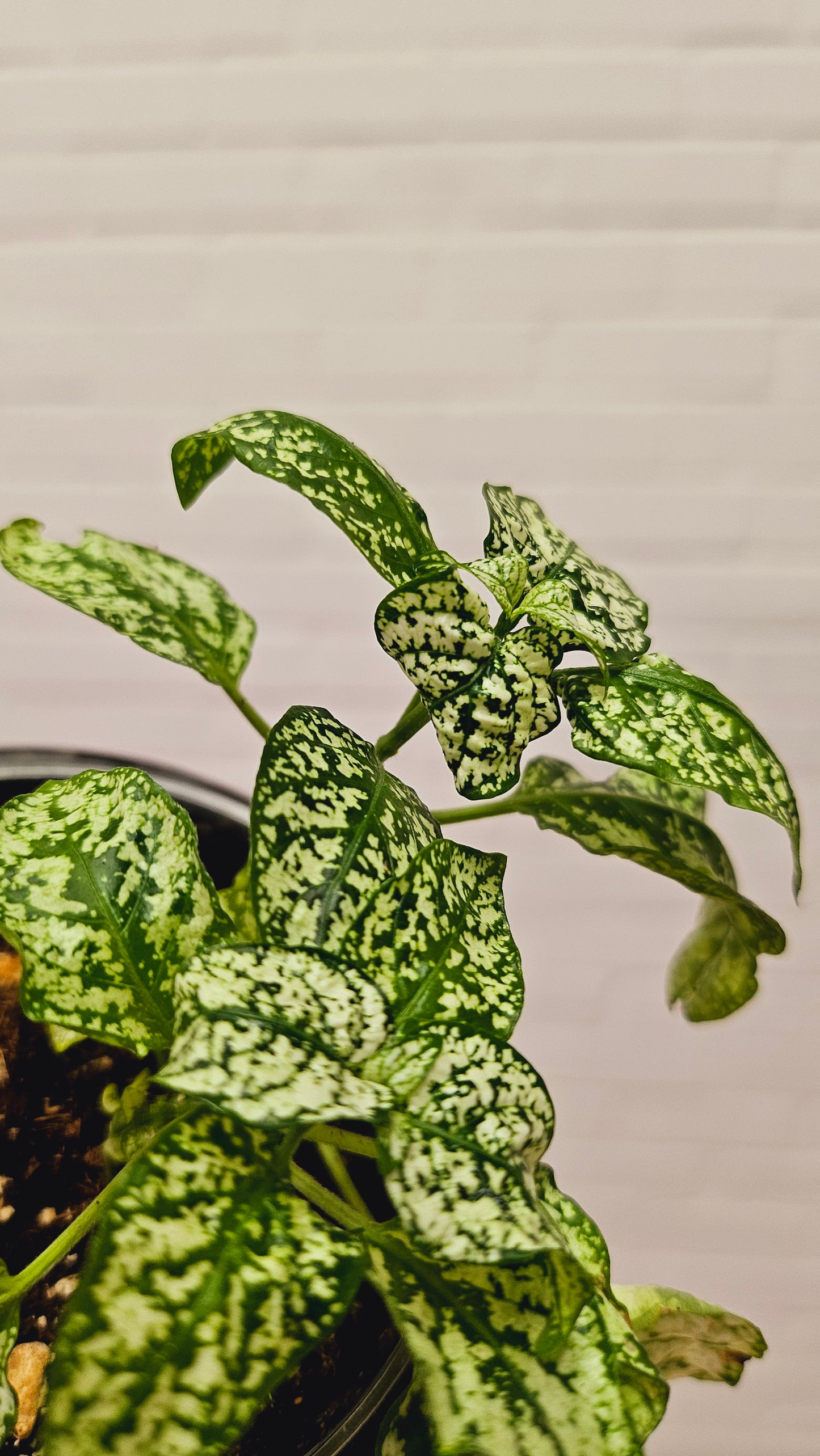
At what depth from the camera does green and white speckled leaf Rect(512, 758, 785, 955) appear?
47 cm

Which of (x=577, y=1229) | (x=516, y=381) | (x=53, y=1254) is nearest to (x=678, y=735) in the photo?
(x=577, y=1229)

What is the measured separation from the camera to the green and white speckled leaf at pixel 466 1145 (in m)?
0.31

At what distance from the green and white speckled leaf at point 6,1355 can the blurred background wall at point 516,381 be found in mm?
635

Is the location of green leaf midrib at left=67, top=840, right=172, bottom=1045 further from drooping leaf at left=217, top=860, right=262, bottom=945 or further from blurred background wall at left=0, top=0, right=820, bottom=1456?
blurred background wall at left=0, top=0, right=820, bottom=1456

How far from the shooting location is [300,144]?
0.82m

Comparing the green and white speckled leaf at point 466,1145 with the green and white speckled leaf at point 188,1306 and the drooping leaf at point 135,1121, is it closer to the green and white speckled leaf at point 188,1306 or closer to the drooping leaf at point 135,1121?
the green and white speckled leaf at point 188,1306

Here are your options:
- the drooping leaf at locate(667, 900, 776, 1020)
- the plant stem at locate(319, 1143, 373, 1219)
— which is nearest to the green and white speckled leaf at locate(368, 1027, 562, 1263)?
A: the plant stem at locate(319, 1143, 373, 1219)

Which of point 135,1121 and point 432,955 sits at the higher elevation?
point 432,955

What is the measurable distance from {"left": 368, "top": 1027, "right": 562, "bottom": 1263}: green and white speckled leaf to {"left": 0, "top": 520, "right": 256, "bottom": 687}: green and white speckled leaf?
0.77 ft

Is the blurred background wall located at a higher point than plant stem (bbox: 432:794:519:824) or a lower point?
higher

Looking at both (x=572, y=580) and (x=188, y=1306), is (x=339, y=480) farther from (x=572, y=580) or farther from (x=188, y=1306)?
(x=188, y=1306)

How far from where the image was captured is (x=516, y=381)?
894 mm

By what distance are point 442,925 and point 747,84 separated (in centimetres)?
74

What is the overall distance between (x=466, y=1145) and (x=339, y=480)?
0.82 feet
